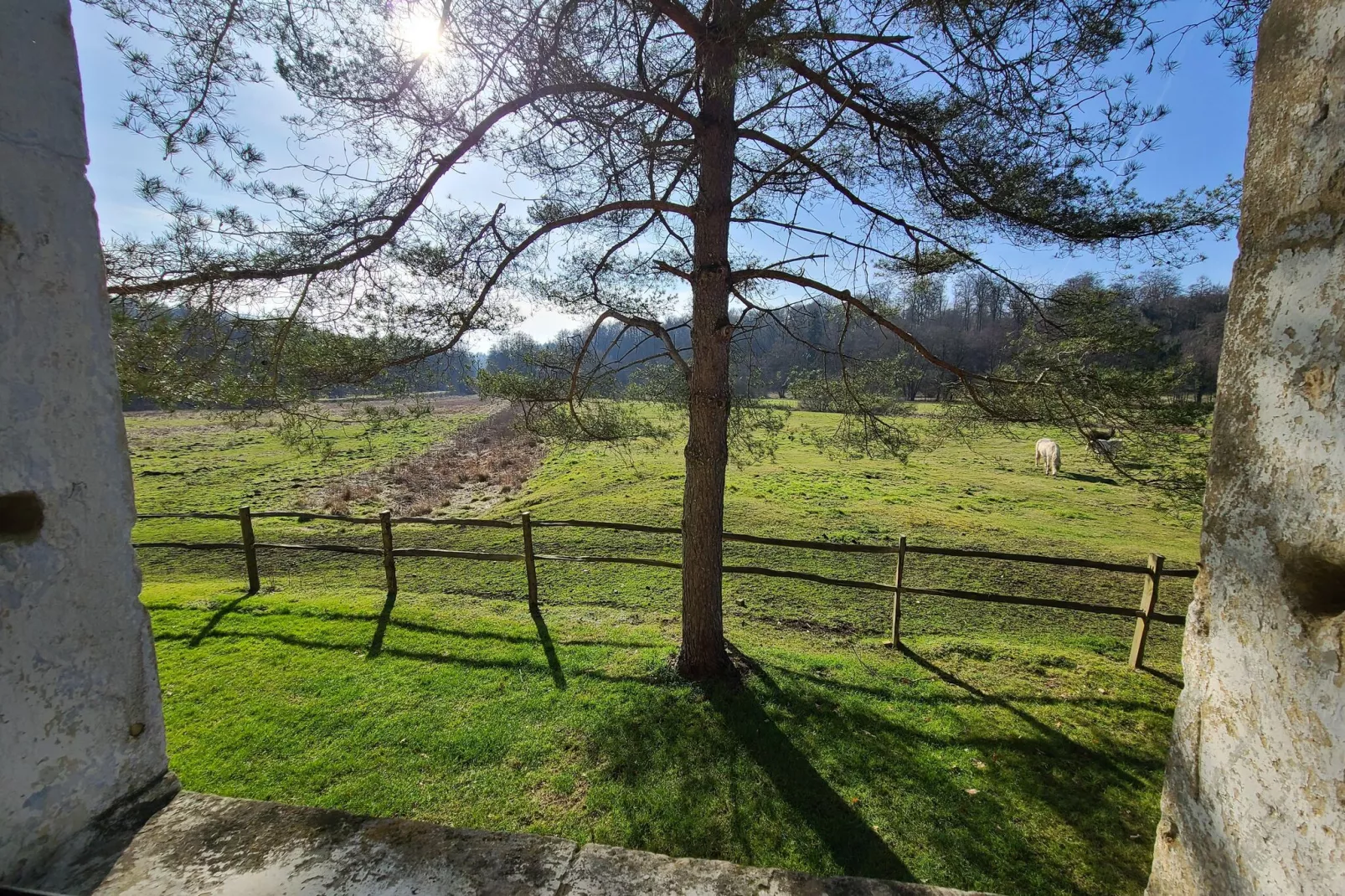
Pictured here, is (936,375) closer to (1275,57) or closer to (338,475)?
(1275,57)

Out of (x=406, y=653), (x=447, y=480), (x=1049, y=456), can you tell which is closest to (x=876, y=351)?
(x=406, y=653)

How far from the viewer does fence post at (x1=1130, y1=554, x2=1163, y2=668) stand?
5.24m

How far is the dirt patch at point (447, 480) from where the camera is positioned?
46.4 feet

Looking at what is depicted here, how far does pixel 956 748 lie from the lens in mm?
4051

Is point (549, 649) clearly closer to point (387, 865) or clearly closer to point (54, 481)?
point (387, 865)

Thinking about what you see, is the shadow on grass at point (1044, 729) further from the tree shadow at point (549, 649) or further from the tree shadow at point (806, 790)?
the tree shadow at point (549, 649)

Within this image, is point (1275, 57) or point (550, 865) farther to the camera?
point (550, 865)

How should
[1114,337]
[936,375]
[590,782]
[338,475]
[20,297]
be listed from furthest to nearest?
1. [338,475]
2. [936,375]
3. [1114,337]
4. [590,782]
5. [20,297]

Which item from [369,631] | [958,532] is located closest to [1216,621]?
[369,631]

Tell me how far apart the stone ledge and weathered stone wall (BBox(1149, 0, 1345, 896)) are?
1.94 ft

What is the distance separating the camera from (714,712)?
14.4ft

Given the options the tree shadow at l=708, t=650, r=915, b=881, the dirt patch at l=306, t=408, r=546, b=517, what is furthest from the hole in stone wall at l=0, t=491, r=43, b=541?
the dirt patch at l=306, t=408, r=546, b=517

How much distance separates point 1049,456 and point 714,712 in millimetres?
14585

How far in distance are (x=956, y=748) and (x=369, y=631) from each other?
5679 mm
